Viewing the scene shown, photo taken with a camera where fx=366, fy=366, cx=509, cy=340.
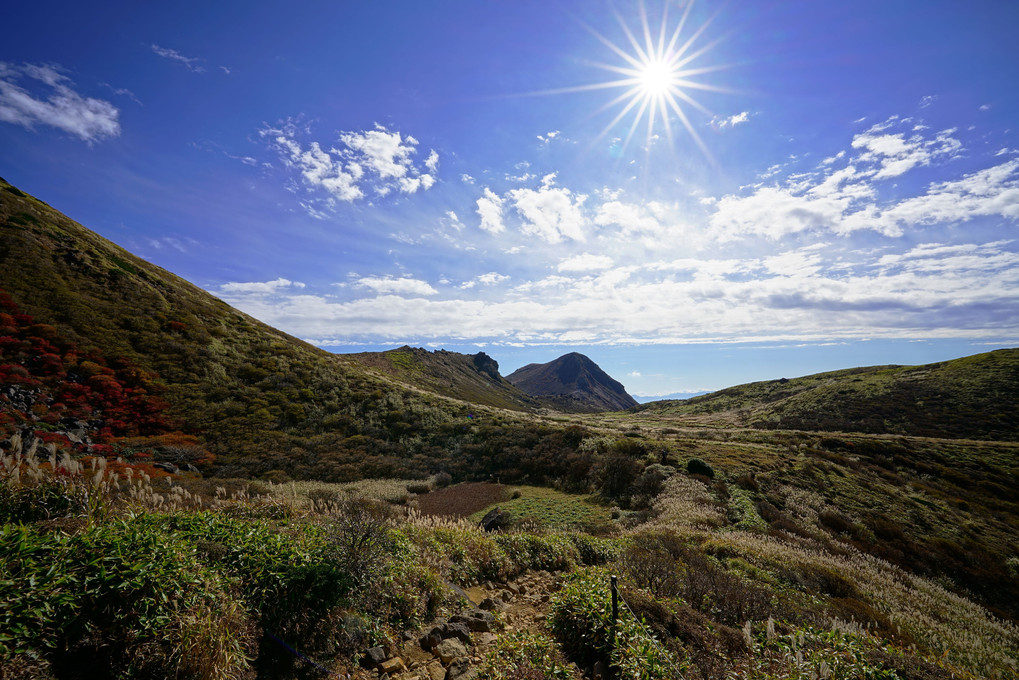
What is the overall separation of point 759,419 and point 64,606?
85414 mm

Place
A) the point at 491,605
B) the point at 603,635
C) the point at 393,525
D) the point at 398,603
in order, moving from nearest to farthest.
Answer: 1. the point at 603,635
2. the point at 398,603
3. the point at 491,605
4. the point at 393,525

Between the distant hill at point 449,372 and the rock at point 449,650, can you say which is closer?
the rock at point 449,650

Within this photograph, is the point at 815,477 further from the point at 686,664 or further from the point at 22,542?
the point at 22,542

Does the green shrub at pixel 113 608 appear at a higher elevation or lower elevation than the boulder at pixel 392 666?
higher

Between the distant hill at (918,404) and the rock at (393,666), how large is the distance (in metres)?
72.5

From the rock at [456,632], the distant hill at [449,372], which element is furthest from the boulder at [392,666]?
the distant hill at [449,372]

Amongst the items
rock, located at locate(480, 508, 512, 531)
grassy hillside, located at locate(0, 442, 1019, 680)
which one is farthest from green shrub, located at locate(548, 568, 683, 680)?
rock, located at locate(480, 508, 512, 531)

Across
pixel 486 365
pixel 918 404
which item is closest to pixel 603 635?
pixel 918 404

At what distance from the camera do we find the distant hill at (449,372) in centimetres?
7394

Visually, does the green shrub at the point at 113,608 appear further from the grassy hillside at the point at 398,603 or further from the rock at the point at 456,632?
the rock at the point at 456,632

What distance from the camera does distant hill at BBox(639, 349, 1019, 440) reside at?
171 feet

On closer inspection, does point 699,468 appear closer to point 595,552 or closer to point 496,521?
point 496,521

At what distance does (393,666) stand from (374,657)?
0.30 meters

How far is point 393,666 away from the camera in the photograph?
15.8 ft
